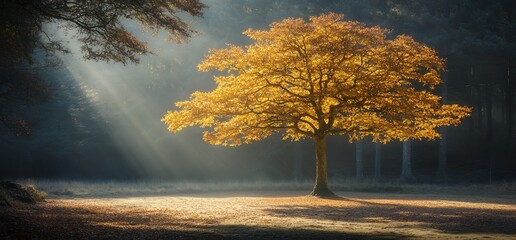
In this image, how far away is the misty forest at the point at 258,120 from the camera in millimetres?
14883

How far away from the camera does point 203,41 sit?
47.9 m

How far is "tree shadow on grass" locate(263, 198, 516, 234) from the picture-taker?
13147 millimetres

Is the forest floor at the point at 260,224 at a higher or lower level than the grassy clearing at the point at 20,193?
lower

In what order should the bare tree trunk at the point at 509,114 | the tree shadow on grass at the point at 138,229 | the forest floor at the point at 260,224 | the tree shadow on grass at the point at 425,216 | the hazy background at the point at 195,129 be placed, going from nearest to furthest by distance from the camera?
the tree shadow on grass at the point at 138,229
the forest floor at the point at 260,224
the tree shadow on grass at the point at 425,216
the hazy background at the point at 195,129
the bare tree trunk at the point at 509,114

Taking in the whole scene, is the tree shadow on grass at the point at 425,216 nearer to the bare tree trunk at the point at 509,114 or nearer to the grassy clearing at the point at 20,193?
the grassy clearing at the point at 20,193

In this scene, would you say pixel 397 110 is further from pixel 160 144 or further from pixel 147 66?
pixel 147 66

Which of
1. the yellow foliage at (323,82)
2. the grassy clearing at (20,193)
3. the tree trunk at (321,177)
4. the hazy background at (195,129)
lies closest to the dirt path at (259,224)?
the grassy clearing at (20,193)

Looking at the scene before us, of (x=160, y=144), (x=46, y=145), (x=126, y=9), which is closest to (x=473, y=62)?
(x=160, y=144)

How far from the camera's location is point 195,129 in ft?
166

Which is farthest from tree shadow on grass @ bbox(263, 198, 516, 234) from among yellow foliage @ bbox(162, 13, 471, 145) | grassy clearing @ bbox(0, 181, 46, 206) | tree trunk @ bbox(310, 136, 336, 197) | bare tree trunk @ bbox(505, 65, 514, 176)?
bare tree trunk @ bbox(505, 65, 514, 176)

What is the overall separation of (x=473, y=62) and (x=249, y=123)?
79.0 feet

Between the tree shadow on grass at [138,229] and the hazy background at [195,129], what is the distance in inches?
1177

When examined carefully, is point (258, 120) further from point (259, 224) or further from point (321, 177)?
point (259, 224)

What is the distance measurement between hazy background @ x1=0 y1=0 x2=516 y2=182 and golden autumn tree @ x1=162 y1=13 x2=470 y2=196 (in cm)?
1709
